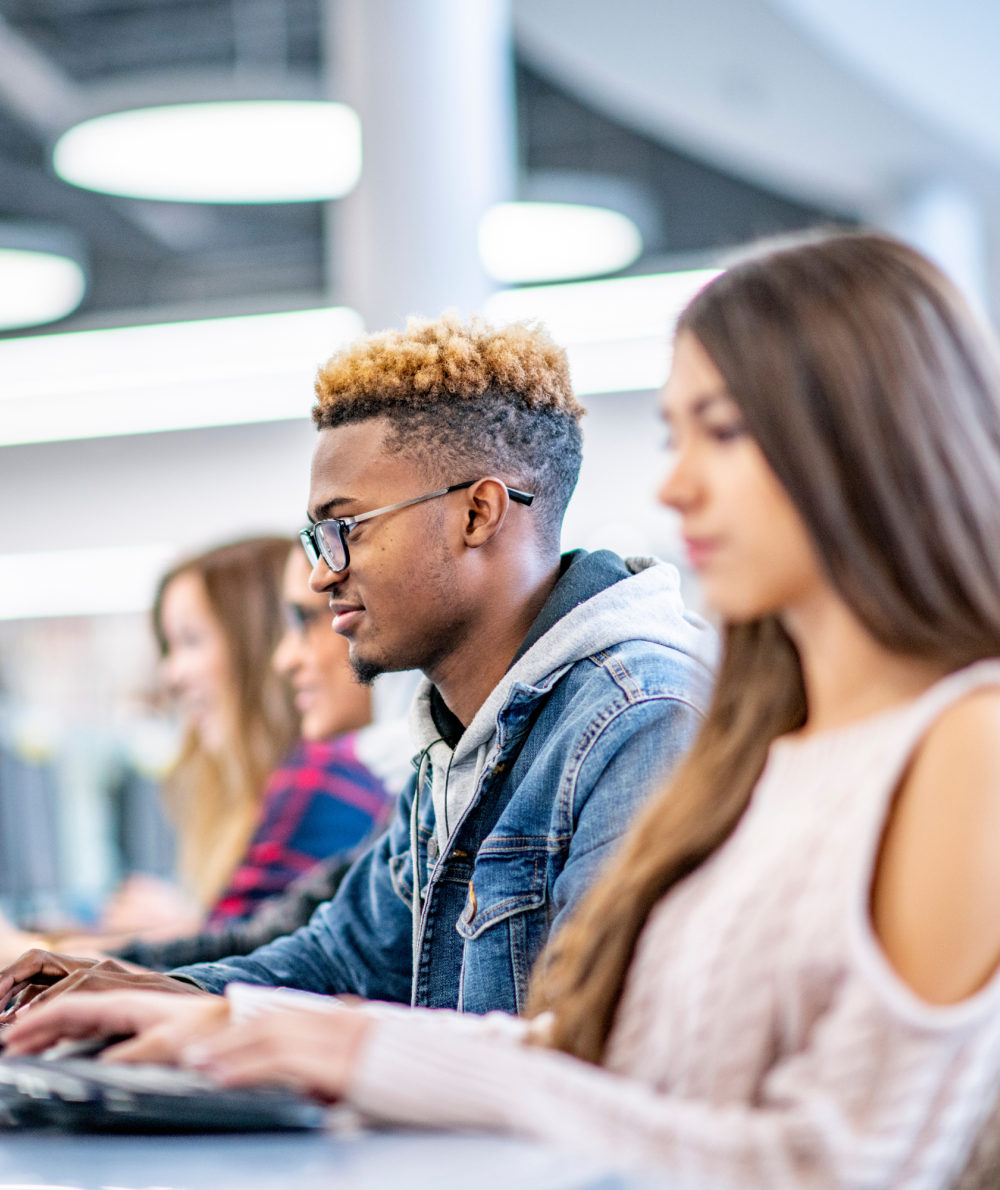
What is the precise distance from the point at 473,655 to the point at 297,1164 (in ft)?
3.32

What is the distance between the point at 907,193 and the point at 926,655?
667 centimetres

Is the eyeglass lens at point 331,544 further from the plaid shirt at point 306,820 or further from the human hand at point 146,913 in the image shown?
the human hand at point 146,913

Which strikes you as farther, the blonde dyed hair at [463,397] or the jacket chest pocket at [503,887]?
the blonde dyed hair at [463,397]

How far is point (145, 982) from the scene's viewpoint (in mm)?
1579

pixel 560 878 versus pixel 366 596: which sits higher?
pixel 366 596

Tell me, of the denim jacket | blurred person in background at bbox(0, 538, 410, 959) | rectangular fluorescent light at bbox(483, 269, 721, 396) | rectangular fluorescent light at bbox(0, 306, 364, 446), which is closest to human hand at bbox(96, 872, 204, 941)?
blurred person in background at bbox(0, 538, 410, 959)

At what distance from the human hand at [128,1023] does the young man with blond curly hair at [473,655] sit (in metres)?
0.33

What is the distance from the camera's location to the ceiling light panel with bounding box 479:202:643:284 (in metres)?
6.02

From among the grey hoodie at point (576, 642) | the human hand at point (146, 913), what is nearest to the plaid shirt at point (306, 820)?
the human hand at point (146, 913)

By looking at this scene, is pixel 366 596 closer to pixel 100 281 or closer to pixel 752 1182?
pixel 752 1182

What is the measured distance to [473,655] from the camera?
1873mm

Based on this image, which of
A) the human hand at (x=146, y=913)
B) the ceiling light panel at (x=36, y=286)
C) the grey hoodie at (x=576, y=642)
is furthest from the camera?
the ceiling light panel at (x=36, y=286)

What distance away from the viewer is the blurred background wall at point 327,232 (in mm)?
3926

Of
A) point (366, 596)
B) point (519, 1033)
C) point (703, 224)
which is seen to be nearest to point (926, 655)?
point (519, 1033)
